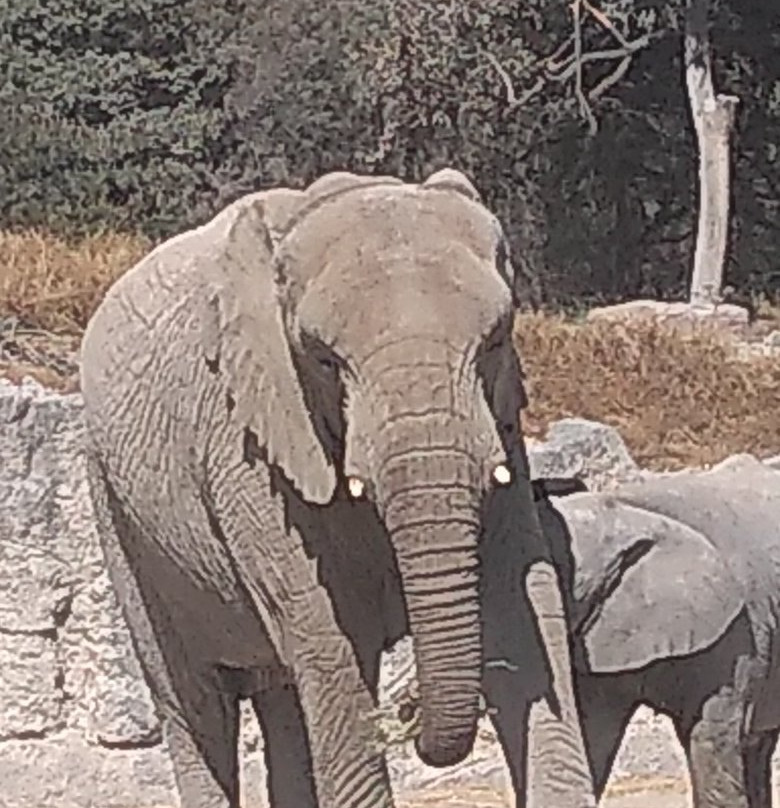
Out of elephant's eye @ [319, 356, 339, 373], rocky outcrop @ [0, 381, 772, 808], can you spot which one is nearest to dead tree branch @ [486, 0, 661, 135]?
rocky outcrop @ [0, 381, 772, 808]

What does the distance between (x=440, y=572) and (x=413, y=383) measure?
208 mm

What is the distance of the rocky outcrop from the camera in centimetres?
585

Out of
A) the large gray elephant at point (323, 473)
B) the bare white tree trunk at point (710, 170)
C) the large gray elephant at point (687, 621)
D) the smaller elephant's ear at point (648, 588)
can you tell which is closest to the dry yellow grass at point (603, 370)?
the large gray elephant at point (687, 621)

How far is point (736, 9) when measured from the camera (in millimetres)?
15586

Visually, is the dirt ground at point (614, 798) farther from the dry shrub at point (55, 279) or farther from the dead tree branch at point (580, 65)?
the dead tree branch at point (580, 65)

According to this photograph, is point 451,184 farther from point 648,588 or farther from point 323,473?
point 648,588

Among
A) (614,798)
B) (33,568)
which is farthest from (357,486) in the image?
(33,568)

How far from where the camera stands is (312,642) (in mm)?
3234

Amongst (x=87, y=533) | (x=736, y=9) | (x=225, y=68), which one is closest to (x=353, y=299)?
(x=87, y=533)

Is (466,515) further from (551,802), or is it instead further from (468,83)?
(468,83)

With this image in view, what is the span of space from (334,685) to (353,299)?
1.89 ft

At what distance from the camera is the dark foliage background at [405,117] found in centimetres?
1379

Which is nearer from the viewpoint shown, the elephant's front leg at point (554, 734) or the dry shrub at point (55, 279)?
the elephant's front leg at point (554, 734)

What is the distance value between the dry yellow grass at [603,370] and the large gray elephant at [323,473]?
264cm
